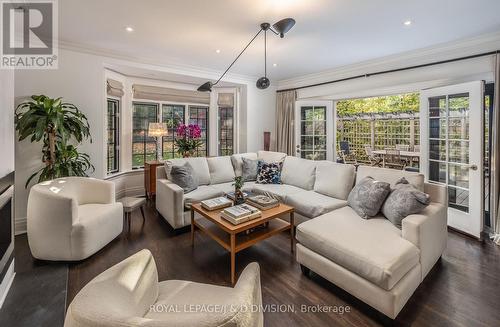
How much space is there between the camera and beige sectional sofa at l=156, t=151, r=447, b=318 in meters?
1.65

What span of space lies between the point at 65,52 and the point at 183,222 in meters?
2.89

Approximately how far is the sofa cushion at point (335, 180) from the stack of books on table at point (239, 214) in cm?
125

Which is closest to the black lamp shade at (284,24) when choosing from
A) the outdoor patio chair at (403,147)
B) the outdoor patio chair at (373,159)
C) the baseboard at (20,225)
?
the baseboard at (20,225)

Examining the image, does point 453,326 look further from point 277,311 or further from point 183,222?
point 183,222

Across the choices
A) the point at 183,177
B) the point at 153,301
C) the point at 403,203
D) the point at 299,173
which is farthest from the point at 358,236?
the point at 183,177

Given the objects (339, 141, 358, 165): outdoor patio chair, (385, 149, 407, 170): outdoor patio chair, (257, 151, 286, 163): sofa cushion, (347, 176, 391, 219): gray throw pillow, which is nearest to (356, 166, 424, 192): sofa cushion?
(347, 176, 391, 219): gray throw pillow

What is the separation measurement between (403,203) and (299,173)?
5.79 ft

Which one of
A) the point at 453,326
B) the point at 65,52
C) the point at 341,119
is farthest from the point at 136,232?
the point at 341,119

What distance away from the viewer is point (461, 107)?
313cm

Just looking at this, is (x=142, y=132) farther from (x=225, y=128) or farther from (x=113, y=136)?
(x=225, y=128)

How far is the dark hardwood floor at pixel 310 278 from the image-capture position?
5.57 ft

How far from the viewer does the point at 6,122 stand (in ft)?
6.67

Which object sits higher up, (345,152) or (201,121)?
(201,121)

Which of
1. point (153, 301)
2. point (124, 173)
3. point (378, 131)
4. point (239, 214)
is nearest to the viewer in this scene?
point (153, 301)
